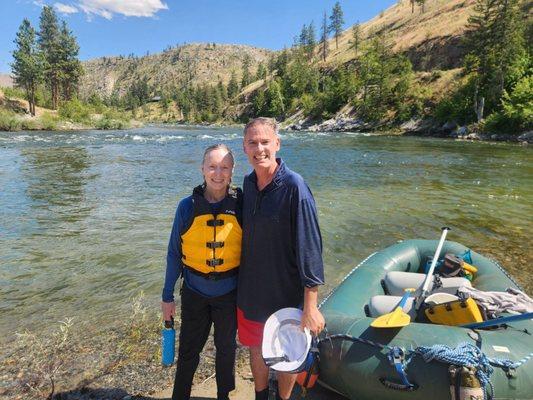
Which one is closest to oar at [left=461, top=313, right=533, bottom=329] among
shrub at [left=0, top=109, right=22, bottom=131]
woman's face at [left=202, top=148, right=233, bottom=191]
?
woman's face at [left=202, top=148, right=233, bottom=191]

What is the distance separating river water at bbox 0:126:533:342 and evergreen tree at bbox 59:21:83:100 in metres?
56.4

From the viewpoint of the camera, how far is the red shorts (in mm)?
2801

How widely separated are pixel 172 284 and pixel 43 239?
257 inches

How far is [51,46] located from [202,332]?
8000 centimetres

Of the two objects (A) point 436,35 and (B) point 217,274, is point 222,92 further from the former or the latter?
(B) point 217,274

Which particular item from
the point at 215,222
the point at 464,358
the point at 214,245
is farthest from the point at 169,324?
the point at 464,358

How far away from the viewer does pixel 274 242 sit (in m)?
2.59

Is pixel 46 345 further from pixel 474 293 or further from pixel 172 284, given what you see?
pixel 474 293

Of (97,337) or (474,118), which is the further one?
(474,118)

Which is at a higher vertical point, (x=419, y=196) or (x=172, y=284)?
(x=172, y=284)

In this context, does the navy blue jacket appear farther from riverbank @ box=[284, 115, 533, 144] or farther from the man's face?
riverbank @ box=[284, 115, 533, 144]

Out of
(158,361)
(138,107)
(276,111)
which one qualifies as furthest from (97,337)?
(138,107)

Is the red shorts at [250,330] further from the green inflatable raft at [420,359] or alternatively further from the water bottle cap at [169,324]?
the green inflatable raft at [420,359]

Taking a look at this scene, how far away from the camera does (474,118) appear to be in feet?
132
